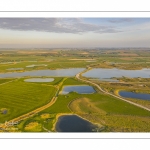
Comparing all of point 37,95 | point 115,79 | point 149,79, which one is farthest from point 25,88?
point 149,79

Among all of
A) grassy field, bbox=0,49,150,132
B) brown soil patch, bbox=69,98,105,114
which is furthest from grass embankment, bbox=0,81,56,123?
brown soil patch, bbox=69,98,105,114

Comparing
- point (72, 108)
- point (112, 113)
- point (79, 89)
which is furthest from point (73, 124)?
point (79, 89)

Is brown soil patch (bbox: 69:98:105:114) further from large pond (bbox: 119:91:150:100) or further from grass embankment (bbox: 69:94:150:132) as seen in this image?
large pond (bbox: 119:91:150:100)

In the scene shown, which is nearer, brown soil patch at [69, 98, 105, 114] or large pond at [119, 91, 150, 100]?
brown soil patch at [69, 98, 105, 114]

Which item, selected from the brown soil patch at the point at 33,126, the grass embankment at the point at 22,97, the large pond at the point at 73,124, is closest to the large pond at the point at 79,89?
the grass embankment at the point at 22,97

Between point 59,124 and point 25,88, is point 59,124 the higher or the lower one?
the lower one
